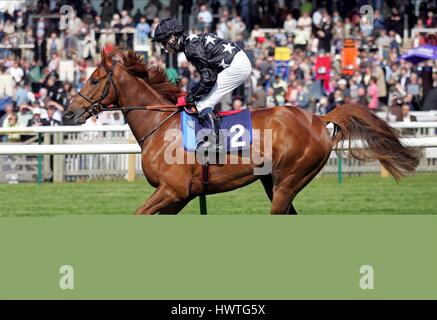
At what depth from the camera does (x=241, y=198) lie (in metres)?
11.1

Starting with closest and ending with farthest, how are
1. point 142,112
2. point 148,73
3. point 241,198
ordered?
point 142,112 → point 148,73 → point 241,198

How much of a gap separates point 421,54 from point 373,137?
9.88 metres

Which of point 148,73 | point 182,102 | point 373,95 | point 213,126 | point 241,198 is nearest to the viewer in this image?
point 213,126

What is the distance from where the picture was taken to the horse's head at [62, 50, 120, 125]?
6.89 meters

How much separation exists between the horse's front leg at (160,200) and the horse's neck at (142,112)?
1.90 ft

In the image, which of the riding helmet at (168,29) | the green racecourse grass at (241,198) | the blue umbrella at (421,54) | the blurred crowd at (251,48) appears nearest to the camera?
the riding helmet at (168,29)

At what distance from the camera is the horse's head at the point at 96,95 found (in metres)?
6.89

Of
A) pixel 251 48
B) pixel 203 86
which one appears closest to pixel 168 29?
pixel 203 86

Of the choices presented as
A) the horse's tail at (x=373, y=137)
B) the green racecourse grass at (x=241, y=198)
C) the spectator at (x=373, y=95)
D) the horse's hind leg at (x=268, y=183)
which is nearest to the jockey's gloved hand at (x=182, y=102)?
the horse's hind leg at (x=268, y=183)

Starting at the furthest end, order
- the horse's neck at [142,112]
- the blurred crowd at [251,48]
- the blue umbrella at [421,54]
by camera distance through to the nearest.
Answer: the blue umbrella at [421,54], the blurred crowd at [251,48], the horse's neck at [142,112]

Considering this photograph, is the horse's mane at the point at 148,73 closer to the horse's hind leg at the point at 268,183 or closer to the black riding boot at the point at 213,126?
the black riding boot at the point at 213,126

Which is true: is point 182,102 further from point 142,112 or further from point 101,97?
point 101,97

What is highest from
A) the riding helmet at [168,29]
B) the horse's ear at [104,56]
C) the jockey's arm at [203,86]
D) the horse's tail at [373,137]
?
the riding helmet at [168,29]
